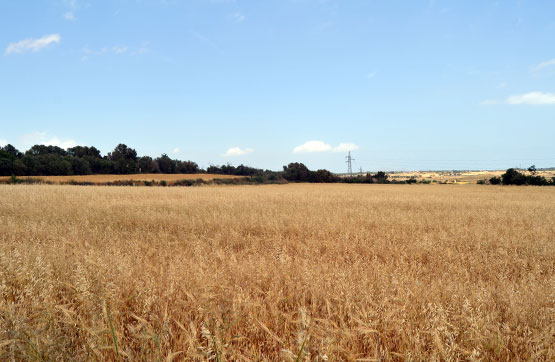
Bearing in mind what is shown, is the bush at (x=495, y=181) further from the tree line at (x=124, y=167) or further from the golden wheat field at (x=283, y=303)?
the golden wheat field at (x=283, y=303)

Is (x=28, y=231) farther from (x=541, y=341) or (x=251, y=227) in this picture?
(x=541, y=341)

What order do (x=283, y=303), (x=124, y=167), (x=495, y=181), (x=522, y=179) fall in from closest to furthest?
1. (x=283, y=303)
2. (x=522, y=179)
3. (x=495, y=181)
4. (x=124, y=167)

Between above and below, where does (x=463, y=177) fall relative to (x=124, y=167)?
below

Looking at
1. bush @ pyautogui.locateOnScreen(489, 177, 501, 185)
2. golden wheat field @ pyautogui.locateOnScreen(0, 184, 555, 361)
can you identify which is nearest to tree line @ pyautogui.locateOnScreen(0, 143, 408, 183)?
Answer: bush @ pyautogui.locateOnScreen(489, 177, 501, 185)

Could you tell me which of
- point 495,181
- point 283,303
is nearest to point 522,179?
point 495,181

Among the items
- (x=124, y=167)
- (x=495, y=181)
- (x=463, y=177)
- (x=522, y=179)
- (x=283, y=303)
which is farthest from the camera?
(x=463, y=177)

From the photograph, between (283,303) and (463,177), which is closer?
(283,303)

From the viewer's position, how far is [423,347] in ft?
7.33

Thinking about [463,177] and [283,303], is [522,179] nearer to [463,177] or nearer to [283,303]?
[463,177]

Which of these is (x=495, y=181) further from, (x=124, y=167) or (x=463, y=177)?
(x=124, y=167)

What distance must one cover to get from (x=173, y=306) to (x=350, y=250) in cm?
368

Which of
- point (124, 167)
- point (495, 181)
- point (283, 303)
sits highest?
point (124, 167)

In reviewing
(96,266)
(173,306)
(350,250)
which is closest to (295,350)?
(173,306)

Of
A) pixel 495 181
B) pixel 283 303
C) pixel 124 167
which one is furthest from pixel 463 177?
pixel 283 303
